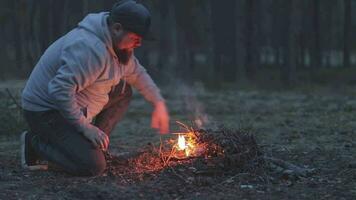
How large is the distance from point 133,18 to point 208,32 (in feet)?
58.5

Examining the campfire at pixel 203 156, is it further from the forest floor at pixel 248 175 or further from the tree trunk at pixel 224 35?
the tree trunk at pixel 224 35

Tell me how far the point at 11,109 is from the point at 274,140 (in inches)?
130

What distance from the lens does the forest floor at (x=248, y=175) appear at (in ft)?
14.4

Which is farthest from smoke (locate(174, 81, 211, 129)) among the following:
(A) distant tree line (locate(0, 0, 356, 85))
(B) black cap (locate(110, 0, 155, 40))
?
(B) black cap (locate(110, 0, 155, 40))

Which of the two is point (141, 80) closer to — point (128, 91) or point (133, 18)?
point (128, 91)

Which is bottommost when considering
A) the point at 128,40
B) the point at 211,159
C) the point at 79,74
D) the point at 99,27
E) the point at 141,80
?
the point at 211,159

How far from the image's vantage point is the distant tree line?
1845cm

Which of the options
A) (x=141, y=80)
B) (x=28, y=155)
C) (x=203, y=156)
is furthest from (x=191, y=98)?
(x=203, y=156)

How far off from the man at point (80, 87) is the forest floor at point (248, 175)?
0.18 m

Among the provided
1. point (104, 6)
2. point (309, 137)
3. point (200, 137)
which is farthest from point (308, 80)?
point (200, 137)

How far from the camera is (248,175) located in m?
4.81

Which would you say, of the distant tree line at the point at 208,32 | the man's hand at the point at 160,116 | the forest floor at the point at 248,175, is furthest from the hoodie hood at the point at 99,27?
the distant tree line at the point at 208,32

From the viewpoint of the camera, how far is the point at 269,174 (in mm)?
4887

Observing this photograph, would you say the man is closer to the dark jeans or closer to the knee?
the dark jeans
